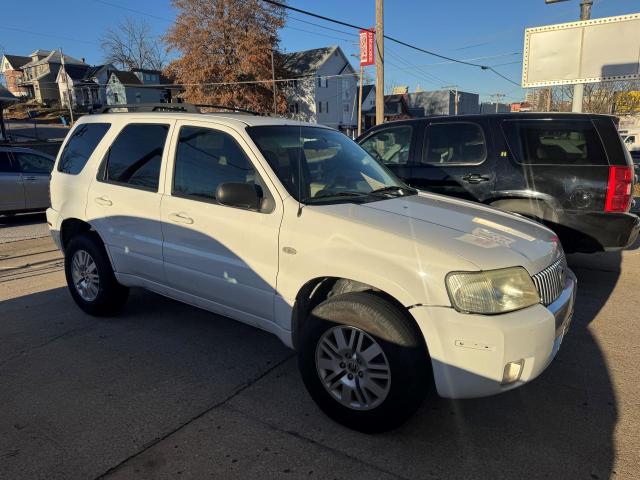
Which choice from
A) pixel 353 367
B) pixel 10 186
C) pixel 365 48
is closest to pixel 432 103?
pixel 365 48

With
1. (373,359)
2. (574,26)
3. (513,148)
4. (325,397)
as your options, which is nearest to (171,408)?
(325,397)

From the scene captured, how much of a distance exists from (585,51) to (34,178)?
47.3ft

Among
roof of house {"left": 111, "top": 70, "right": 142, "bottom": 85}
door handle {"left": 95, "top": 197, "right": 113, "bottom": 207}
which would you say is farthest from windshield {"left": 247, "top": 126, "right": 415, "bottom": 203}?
roof of house {"left": 111, "top": 70, "right": 142, "bottom": 85}

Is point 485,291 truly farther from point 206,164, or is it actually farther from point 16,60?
point 16,60

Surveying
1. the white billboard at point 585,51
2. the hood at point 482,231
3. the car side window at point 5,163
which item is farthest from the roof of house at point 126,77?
the hood at point 482,231

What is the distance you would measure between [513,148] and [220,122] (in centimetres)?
344

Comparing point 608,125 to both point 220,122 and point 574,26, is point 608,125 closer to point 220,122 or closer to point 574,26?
point 220,122

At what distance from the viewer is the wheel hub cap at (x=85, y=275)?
454 centimetres

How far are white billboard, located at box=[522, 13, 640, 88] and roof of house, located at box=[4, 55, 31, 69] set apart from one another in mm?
96189

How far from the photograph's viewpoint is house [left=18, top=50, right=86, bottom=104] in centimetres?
7731

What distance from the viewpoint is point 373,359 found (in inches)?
106

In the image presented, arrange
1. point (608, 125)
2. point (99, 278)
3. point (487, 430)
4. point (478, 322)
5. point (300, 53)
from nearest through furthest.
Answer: point (478, 322), point (487, 430), point (99, 278), point (608, 125), point (300, 53)

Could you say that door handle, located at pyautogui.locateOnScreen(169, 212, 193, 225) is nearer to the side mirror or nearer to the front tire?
the side mirror

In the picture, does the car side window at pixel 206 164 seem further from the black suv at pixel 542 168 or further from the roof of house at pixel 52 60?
the roof of house at pixel 52 60
